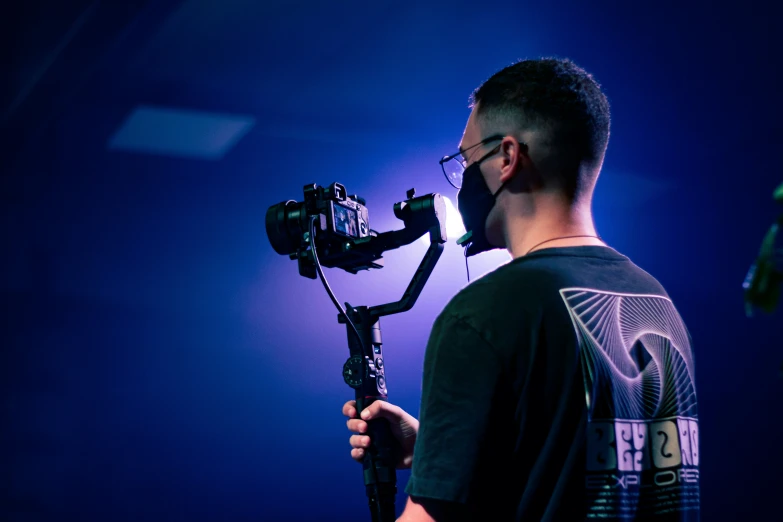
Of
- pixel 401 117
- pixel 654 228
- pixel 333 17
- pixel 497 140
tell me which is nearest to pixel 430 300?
pixel 401 117

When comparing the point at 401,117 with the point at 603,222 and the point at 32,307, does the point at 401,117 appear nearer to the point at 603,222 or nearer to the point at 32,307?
the point at 603,222

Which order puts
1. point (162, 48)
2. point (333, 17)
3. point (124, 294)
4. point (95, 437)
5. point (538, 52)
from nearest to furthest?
1. point (95, 437)
2. point (124, 294)
3. point (162, 48)
4. point (333, 17)
5. point (538, 52)

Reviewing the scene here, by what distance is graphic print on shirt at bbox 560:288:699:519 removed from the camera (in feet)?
2.56

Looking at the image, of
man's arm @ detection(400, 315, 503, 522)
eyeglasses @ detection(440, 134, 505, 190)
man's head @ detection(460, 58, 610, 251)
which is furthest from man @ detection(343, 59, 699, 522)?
eyeglasses @ detection(440, 134, 505, 190)

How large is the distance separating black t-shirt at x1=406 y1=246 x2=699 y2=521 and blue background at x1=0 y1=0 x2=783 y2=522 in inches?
56.3

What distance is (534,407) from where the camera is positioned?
765mm

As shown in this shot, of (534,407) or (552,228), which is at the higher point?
(552,228)

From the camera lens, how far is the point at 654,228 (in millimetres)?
2680

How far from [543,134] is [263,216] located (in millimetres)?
1439

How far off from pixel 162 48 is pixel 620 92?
1.80m

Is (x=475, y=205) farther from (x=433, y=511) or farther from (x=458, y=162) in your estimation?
(x=433, y=511)

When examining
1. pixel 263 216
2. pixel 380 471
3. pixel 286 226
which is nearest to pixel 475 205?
pixel 286 226

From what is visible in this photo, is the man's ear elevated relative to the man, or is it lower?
elevated

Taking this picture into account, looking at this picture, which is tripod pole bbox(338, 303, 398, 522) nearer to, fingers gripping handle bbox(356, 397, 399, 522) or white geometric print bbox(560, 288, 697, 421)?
fingers gripping handle bbox(356, 397, 399, 522)
